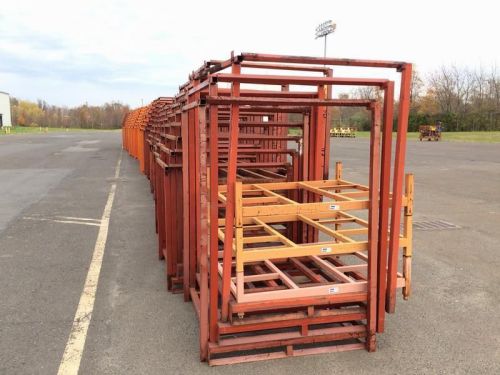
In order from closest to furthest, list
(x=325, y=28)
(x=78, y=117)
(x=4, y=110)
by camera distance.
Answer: (x=325, y=28) → (x=4, y=110) → (x=78, y=117)

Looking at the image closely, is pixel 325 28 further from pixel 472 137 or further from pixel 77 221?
pixel 77 221

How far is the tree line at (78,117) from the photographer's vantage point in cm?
11525

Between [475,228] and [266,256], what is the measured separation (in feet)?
19.1

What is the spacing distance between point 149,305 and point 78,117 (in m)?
123

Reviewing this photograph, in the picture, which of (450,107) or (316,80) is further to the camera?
(450,107)

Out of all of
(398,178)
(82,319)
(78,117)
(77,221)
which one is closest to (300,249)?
(398,178)

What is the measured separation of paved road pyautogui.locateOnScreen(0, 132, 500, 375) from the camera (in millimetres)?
3496

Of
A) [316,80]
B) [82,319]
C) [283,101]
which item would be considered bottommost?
[82,319]

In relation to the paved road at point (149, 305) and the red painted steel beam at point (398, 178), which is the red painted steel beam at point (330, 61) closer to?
the red painted steel beam at point (398, 178)

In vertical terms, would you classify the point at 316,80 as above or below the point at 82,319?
Result: above

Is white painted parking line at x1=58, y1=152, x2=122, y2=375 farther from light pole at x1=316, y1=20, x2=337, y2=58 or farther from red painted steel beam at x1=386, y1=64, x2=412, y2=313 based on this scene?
light pole at x1=316, y1=20, x2=337, y2=58

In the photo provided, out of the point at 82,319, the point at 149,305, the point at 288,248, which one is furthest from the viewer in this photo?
the point at 149,305

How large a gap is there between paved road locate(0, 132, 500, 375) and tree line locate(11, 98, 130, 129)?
110 meters

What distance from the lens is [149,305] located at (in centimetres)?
458
